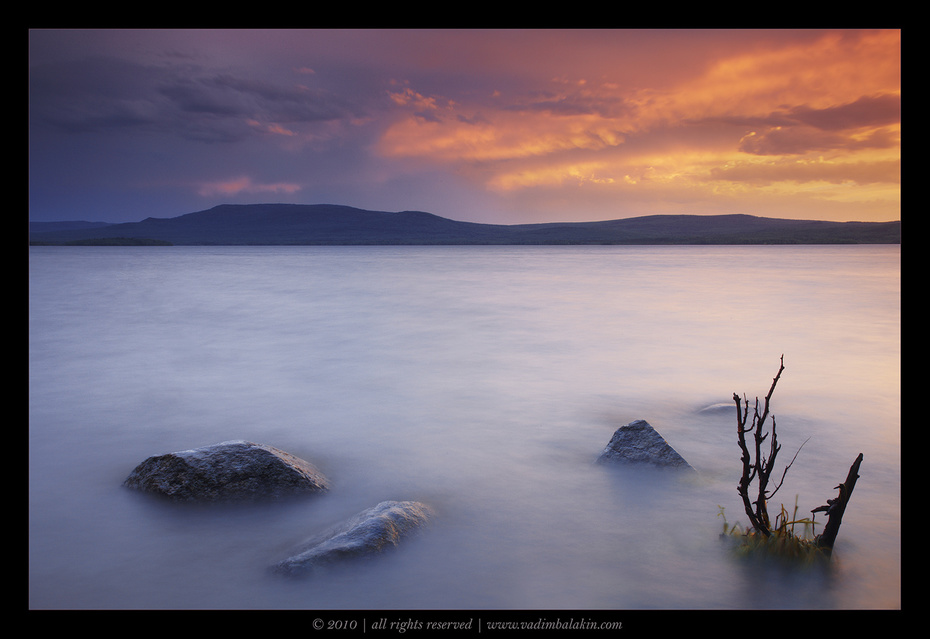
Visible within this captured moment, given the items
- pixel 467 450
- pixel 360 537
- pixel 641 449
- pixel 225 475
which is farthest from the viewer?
pixel 467 450

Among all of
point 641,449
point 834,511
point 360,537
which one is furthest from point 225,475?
point 834,511

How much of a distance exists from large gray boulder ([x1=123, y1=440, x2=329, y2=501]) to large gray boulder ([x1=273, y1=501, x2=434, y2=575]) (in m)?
0.77

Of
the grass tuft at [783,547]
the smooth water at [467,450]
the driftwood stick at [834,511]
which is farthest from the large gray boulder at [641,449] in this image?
the driftwood stick at [834,511]

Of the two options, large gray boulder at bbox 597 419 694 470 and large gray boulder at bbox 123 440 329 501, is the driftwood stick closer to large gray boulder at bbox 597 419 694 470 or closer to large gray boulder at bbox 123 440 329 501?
large gray boulder at bbox 597 419 694 470

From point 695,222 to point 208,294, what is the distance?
146514 millimetres

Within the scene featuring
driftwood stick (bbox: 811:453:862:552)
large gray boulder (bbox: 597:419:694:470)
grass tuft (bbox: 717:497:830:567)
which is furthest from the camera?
large gray boulder (bbox: 597:419:694:470)

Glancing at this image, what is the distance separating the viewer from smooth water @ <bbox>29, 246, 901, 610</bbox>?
11.1 ft

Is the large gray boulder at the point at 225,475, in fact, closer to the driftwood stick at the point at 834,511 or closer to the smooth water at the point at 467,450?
the smooth water at the point at 467,450

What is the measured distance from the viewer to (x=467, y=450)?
566cm

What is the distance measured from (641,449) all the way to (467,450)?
171 centimetres

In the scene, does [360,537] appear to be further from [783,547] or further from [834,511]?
[834,511]

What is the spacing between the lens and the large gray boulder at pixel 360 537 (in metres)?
3.42


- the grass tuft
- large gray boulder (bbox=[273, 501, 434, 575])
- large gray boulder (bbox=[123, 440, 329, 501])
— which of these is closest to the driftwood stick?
the grass tuft
